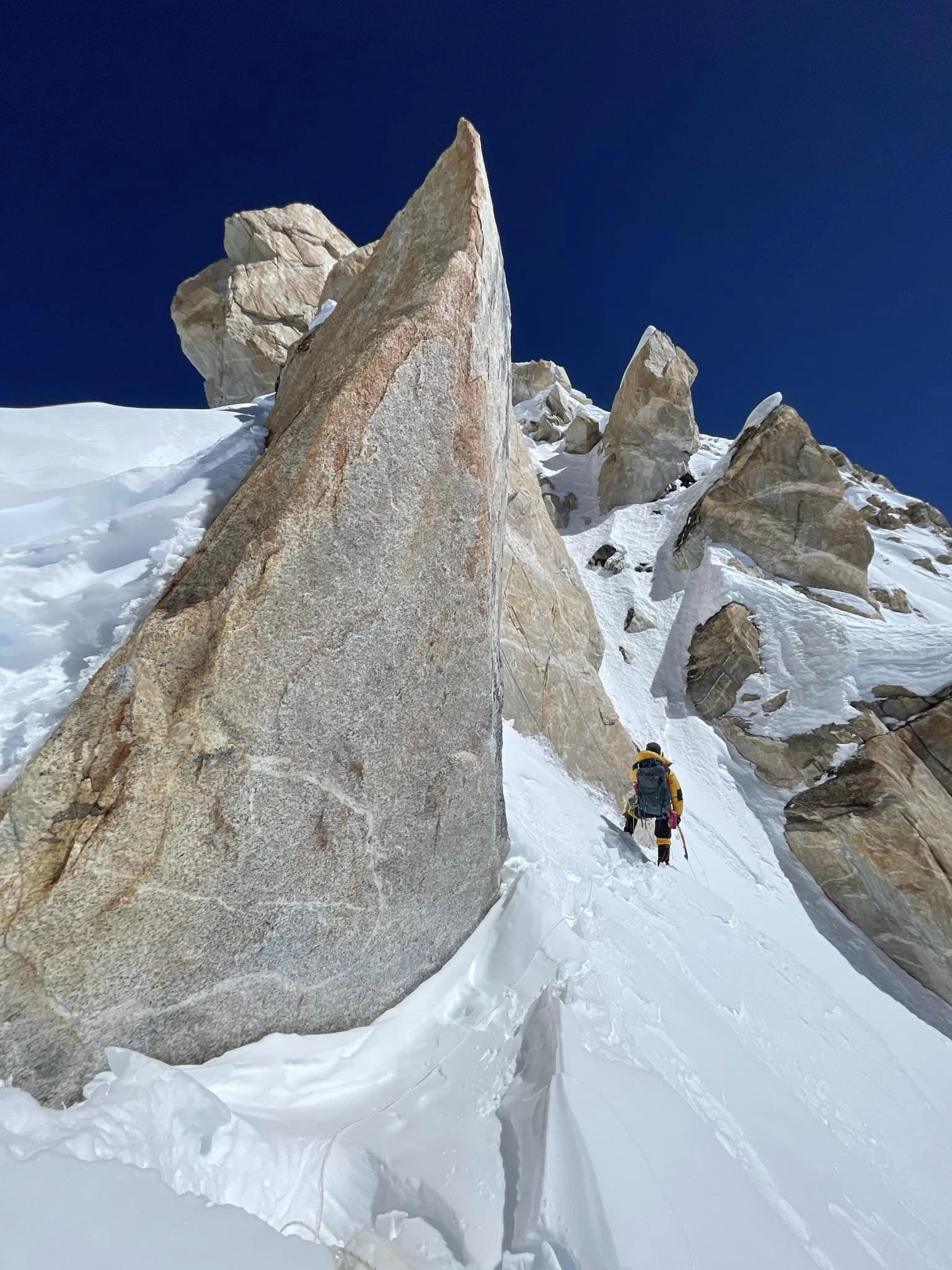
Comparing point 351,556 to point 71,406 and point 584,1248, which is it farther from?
point 71,406

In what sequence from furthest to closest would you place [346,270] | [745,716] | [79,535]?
[745,716]
[346,270]
[79,535]

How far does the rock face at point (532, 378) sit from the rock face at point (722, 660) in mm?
43702

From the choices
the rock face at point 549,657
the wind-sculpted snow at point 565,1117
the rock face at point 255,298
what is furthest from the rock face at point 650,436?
the wind-sculpted snow at point 565,1117

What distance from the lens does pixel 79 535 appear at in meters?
4.91

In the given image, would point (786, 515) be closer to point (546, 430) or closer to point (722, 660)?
point (722, 660)

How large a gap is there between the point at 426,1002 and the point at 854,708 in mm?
17953

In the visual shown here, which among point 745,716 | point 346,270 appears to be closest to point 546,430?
point 346,270

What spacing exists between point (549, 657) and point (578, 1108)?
9.56m

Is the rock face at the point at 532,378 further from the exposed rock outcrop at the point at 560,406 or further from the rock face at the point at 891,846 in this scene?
the rock face at the point at 891,846

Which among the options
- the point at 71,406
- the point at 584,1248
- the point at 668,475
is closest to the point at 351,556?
the point at 584,1248

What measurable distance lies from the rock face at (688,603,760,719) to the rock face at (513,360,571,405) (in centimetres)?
4370

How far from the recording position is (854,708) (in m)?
17.8

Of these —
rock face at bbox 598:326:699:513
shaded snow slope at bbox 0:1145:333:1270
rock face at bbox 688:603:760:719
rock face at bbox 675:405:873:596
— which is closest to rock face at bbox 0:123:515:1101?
shaded snow slope at bbox 0:1145:333:1270

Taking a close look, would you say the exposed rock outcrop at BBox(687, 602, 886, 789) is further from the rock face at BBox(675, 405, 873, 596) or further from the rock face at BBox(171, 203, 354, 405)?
the rock face at BBox(171, 203, 354, 405)
